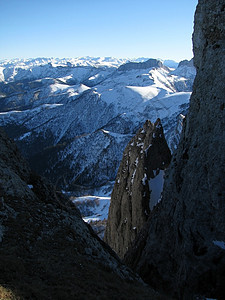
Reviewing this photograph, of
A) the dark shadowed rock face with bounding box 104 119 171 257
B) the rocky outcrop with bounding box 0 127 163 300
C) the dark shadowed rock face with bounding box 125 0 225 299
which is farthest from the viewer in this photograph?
the dark shadowed rock face with bounding box 104 119 171 257

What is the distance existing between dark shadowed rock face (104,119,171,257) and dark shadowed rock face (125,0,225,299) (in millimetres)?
13694

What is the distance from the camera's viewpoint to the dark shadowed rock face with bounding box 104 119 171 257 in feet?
125

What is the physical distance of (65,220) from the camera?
767 inches

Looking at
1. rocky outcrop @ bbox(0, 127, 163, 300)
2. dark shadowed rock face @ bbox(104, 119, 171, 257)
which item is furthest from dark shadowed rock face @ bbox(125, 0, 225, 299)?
dark shadowed rock face @ bbox(104, 119, 171, 257)

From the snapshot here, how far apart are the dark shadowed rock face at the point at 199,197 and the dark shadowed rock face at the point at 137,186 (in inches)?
539

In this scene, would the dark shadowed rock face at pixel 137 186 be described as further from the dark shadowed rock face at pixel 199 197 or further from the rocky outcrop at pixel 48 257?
the rocky outcrop at pixel 48 257

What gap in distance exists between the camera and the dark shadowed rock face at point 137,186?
38250 mm

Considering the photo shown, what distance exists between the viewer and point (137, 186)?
133 feet

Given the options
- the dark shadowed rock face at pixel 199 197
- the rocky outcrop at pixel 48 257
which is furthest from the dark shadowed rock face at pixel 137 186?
the rocky outcrop at pixel 48 257

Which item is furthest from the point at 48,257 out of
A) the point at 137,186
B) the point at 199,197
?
the point at 137,186

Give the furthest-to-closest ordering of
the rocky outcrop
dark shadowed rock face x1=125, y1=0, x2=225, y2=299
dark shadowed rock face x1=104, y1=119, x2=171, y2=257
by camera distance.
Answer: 1. dark shadowed rock face x1=104, y1=119, x2=171, y2=257
2. dark shadowed rock face x1=125, y1=0, x2=225, y2=299
3. the rocky outcrop

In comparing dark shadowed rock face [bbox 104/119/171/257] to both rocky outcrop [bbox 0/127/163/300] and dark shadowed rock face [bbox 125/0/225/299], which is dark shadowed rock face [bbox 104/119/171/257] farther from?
rocky outcrop [bbox 0/127/163/300]

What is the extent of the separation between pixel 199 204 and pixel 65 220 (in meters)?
10.4

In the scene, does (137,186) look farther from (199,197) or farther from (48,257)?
(48,257)
